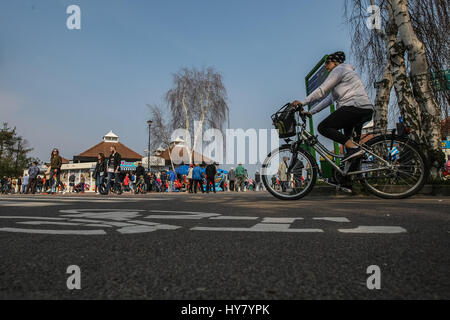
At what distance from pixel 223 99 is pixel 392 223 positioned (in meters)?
28.8

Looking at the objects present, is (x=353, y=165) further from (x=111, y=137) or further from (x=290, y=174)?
(x=111, y=137)

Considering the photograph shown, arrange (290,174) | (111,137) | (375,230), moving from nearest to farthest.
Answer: (375,230), (290,174), (111,137)

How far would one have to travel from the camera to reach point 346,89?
4637 mm

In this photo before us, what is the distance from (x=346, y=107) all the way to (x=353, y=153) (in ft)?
2.10

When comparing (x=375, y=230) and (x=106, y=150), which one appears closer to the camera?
(x=375, y=230)

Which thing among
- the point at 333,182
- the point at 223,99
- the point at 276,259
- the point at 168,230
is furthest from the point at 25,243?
the point at 223,99

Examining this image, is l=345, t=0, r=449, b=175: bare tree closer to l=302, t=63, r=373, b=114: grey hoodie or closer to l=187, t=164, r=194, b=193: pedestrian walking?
l=302, t=63, r=373, b=114: grey hoodie

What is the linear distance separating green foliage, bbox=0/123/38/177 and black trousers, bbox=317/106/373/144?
53.1 metres

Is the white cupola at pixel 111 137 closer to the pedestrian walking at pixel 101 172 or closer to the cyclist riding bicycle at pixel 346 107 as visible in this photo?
the pedestrian walking at pixel 101 172

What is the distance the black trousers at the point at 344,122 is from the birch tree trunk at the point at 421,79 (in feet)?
11.9

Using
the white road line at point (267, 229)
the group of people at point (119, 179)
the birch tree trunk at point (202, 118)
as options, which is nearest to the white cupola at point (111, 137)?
the group of people at point (119, 179)

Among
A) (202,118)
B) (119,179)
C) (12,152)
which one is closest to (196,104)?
(202,118)

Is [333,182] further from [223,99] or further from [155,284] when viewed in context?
[223,99]

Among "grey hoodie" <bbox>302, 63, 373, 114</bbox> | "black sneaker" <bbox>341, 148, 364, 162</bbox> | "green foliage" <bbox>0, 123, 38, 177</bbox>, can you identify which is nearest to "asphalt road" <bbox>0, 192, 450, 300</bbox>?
"black sneaker" <bbox>341, 148, 364, 162</bbox>
